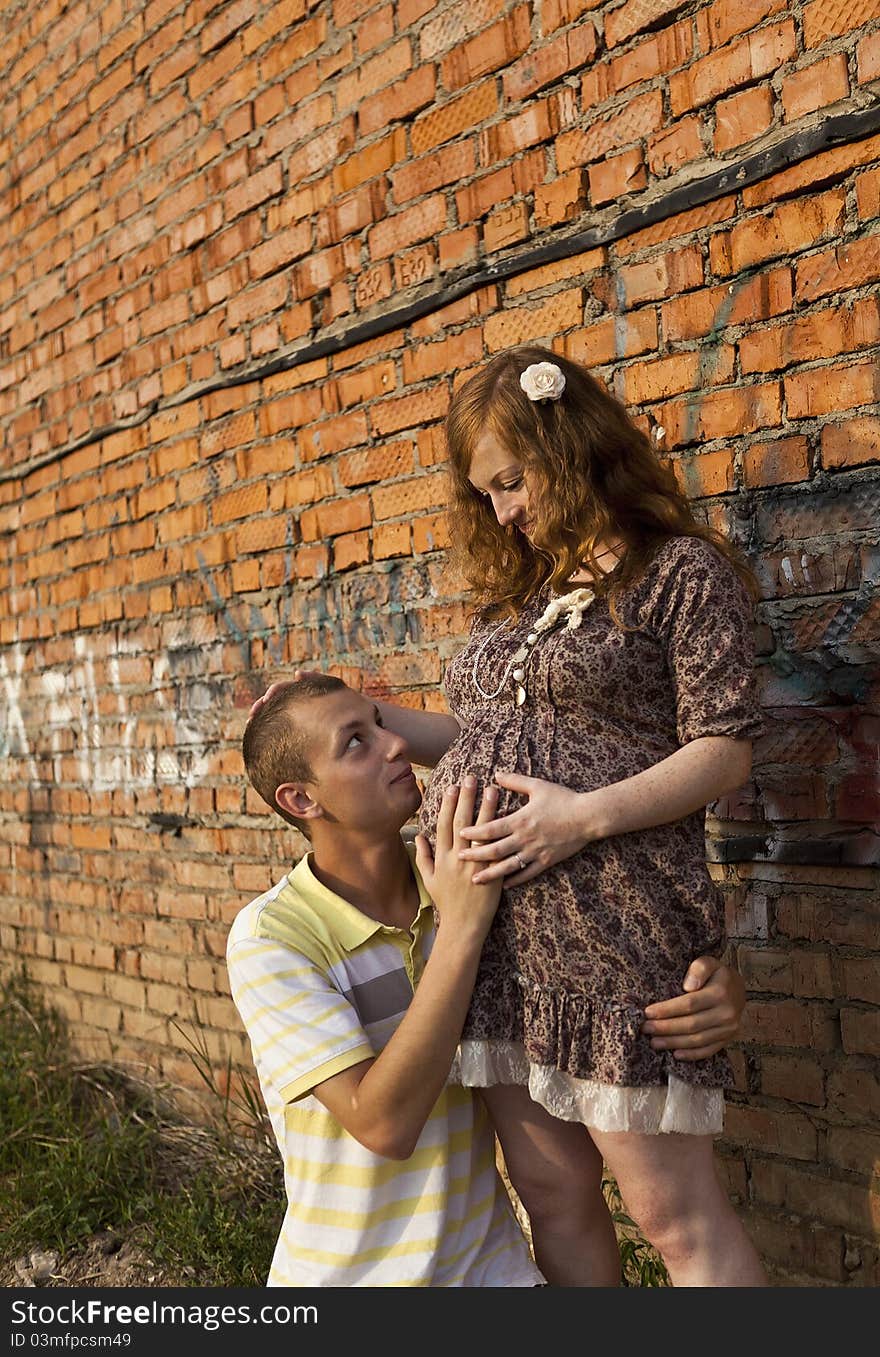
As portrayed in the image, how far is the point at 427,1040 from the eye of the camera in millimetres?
1903

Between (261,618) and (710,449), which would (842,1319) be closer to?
(710,449)

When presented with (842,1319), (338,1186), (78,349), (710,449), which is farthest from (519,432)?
(78,349)

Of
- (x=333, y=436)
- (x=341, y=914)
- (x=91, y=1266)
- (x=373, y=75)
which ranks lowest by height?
(x=91, y=1266)

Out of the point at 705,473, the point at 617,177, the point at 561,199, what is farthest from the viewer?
the point at 561,199

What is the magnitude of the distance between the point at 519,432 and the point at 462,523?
Answer: 0.95 ft

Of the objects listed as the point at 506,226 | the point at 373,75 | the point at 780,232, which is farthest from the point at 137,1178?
the point at 373,75

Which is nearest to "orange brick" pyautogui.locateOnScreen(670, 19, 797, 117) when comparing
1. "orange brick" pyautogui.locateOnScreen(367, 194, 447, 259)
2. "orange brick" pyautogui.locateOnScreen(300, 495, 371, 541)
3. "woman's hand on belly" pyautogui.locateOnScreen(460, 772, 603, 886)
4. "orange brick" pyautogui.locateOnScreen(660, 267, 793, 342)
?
"orange brick" pyautogui.locateOnScreen(660, 267, 793, 342)

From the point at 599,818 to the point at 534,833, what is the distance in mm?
99

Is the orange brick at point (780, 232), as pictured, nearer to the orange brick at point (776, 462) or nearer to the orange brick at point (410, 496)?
the orange brick at point (776, 462)

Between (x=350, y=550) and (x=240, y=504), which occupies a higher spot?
(x=240, y=504)

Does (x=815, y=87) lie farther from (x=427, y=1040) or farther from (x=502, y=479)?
(x=427, y=1040)

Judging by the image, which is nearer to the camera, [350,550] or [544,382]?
[544,382]

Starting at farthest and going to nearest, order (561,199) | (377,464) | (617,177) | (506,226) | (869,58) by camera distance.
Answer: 1. (377,464)
2. (506,226)
3. (561,199)
4. (617,177)
5. (869,58)

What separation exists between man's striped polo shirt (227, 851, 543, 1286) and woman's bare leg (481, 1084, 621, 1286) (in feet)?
0.16
